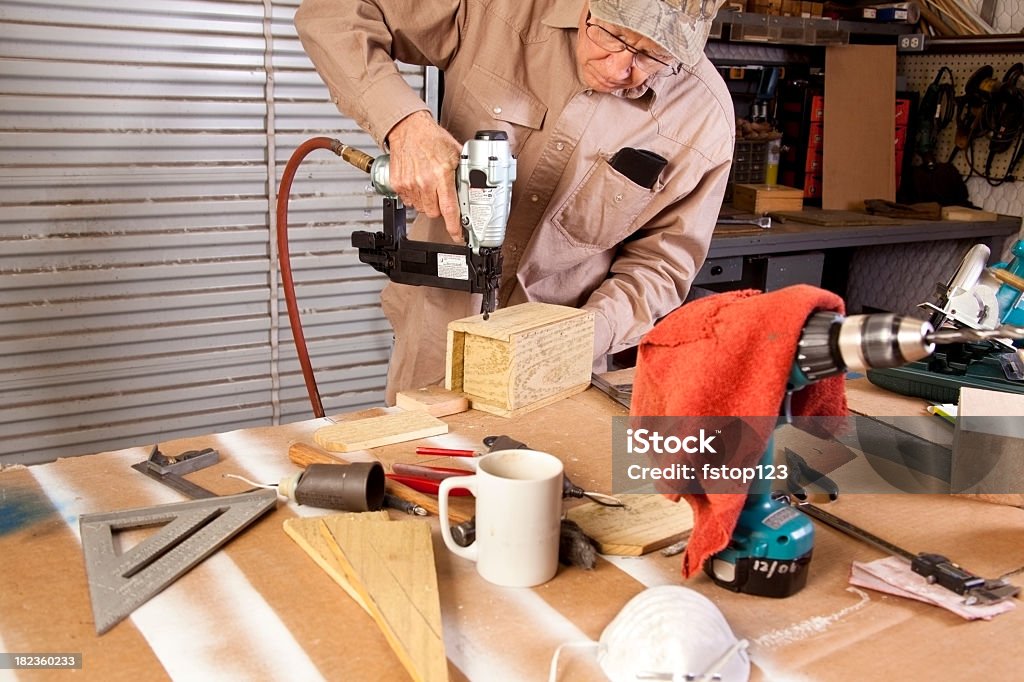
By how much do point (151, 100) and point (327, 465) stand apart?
5.61ft

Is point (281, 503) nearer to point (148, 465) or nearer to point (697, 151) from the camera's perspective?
point (148, 465)

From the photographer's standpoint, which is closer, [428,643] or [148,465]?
[428,643]

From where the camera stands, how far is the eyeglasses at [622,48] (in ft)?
5.45

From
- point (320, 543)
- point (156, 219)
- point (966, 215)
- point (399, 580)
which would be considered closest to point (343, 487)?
point (320, 543)

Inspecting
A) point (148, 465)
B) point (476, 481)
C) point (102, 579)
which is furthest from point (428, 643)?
point (148, 465)

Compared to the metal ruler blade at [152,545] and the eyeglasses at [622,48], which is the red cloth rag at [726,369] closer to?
the metal ruler blade at [152,545]

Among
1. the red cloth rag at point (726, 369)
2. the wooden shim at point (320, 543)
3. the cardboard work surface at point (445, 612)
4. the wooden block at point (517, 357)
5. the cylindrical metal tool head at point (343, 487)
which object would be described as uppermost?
the red cloth rag at point (726, 369)

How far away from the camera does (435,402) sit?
1510 mm

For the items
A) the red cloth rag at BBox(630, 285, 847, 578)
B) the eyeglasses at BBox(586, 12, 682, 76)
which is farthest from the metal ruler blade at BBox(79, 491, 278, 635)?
the eyeglasses at BBox(586, 12, 682, 76)

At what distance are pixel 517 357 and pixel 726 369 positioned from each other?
58 centimetres

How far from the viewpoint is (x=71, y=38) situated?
2.35 m

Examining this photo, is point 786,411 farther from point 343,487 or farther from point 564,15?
point 564,15

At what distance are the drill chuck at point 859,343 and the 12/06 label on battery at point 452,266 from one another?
0.85m

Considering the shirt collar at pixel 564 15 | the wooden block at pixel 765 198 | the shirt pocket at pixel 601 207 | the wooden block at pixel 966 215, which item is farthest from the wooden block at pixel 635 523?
the wooden block at pixel 966 215
